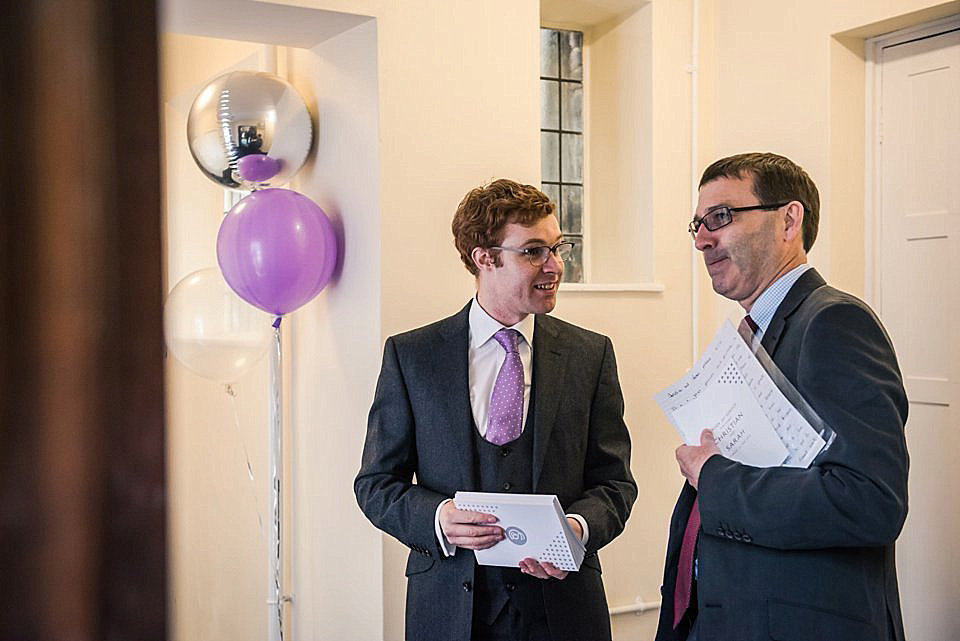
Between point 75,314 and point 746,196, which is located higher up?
point 746,196

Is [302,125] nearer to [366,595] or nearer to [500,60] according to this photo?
[500,60]

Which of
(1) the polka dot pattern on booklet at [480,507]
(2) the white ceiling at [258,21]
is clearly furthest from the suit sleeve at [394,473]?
(2) the white ceiling at [258,21]

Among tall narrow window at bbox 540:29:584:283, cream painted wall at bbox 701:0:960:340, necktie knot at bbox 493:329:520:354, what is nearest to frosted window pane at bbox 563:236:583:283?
tall narrow window at bbox 540:29:584:283

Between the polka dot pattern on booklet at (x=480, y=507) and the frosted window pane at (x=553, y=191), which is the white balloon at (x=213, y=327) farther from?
the polka dot pattern on booklet at (x=480, y=507)

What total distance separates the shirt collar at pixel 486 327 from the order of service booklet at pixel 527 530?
0.42m

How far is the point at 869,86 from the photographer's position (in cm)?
366

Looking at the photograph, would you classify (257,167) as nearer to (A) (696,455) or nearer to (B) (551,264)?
(B) (551,264)

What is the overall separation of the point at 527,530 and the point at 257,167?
1877mm

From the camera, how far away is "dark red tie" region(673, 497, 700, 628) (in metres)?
1.96

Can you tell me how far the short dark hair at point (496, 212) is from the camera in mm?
2426

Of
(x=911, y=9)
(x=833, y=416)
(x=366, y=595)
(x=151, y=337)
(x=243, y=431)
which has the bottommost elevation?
(x=366, y=595)

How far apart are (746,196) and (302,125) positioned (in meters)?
1.99

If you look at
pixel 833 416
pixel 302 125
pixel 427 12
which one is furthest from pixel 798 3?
→ pixel 833 416

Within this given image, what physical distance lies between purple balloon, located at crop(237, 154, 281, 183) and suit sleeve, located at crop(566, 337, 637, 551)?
1.53 meters
